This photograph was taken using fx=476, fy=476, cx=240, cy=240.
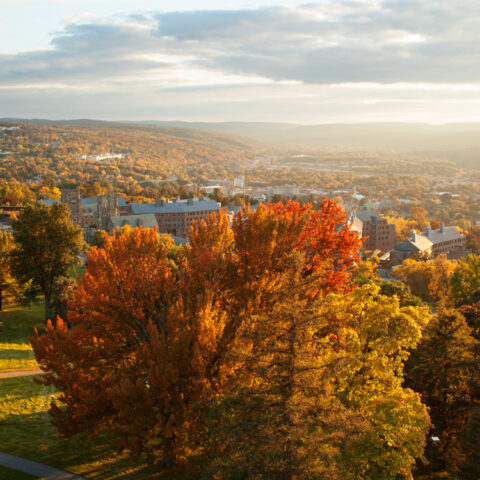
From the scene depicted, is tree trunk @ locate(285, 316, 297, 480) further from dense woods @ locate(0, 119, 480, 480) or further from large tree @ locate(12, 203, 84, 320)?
large tree @ locate(12, 203, 84, 320)

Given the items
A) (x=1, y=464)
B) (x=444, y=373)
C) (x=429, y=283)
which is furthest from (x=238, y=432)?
(x=429, y=283)

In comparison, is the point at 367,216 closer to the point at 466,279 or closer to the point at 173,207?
the point at 173,207

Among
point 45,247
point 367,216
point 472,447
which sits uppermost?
point 45,247

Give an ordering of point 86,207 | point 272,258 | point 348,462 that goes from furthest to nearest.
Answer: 1. point 86,207
2. point 272,258
3. point 348,462

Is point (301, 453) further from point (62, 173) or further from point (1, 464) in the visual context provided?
point (62, 173)

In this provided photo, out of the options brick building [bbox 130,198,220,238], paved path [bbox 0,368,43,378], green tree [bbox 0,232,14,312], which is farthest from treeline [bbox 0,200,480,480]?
brick building [bbox 130,198,220,238]

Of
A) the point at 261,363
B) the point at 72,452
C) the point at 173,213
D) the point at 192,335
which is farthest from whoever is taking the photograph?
the point at 173,213

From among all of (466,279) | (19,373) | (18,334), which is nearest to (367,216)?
(466,279)
